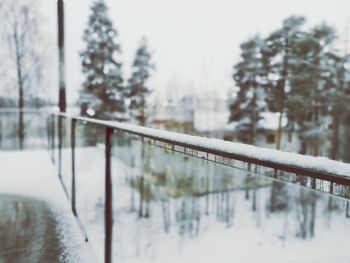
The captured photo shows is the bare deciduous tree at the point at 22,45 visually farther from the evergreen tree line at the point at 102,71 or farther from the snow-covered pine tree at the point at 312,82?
the snow-covered pine tree at the point at 312,82

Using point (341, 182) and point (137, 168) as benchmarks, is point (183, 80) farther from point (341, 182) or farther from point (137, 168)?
point (341, 182)

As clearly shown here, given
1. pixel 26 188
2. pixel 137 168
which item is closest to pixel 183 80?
pixel 137 168

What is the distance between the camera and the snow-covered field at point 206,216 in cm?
1709

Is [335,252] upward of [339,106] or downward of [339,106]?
downward

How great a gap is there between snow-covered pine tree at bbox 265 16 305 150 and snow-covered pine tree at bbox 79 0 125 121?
8.44 meters

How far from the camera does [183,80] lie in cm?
4697

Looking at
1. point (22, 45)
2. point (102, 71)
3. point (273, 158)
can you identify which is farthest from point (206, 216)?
point (273, 158)

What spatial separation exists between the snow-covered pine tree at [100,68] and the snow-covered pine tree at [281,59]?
8441 mm

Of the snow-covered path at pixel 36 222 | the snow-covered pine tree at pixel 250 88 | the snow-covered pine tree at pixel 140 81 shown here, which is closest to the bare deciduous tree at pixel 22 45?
the snow-covered pine tree at pixel 140 81

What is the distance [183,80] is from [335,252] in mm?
33556

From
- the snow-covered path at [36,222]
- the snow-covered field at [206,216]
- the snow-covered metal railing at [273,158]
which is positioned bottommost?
the snow-covered field at [206,216]

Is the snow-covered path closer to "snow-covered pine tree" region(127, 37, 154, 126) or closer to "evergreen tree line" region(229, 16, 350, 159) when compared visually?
"evergreen tree line" region(229, 16, 350, 159)

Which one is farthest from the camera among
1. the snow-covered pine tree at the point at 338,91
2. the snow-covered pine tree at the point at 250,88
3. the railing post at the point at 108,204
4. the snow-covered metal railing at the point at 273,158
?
the snow-covered pine tree at the point at 250,88

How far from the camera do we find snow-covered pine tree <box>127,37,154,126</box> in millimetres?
20281
